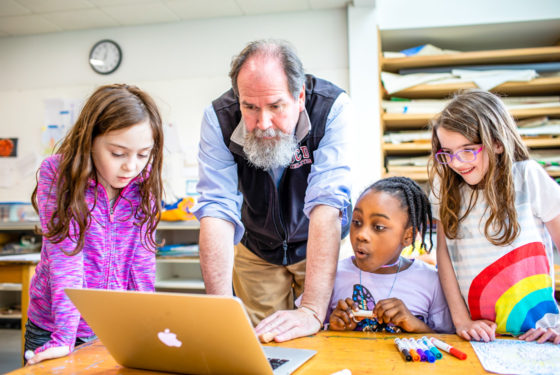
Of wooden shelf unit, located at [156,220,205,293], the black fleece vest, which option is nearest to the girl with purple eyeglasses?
the black fleece vest

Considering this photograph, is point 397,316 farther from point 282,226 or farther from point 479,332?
point 282,226

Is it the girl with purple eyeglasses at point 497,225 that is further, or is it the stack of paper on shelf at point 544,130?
the stack of paper on shelf at point 544,130

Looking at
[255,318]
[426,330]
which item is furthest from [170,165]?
[426,330]

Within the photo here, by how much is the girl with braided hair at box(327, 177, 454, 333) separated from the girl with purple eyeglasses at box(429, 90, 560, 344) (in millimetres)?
119

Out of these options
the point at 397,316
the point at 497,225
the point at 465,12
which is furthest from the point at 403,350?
the point at 465,12

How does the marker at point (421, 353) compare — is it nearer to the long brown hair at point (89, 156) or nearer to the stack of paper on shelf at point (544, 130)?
the long brown hair at point (89, 156)

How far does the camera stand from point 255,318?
163 centimetres

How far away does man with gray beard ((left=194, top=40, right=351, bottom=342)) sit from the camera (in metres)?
1.21

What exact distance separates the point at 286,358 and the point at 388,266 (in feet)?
2.14

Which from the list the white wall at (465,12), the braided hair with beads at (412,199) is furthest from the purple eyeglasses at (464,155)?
the white wall at (465,12)

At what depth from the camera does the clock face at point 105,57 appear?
Result: 3697 mm

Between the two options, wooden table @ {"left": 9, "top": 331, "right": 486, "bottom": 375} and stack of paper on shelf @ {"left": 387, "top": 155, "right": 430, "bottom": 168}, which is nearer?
wooden table @ {"left": 9, "top": 331, "right": 486, "bottom": 375}

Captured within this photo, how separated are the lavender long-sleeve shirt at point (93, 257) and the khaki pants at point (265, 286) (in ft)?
1.65

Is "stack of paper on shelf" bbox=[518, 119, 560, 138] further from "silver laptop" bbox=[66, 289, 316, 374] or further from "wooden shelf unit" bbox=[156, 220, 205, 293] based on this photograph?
"silver laptop" bbox=[66, 289, 316, 374]
